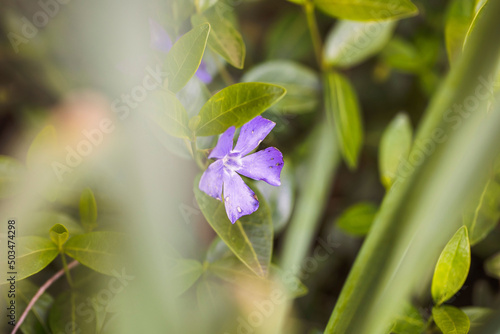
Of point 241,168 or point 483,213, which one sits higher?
point 241,168

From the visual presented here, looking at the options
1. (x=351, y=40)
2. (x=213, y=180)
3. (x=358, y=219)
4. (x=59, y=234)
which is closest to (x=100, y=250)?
(x=59, y=234)

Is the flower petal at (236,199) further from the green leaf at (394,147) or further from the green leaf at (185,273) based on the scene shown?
the green leaf at (394,147)

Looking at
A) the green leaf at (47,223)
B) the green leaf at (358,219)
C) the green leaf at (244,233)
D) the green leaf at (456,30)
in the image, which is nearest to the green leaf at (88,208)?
the green leaf at (47,223)

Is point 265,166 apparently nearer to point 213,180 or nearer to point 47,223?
point 213,180

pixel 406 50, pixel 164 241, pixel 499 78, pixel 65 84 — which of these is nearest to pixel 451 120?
pixel 499 78

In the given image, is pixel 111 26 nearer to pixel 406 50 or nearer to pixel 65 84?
pixel 65 84

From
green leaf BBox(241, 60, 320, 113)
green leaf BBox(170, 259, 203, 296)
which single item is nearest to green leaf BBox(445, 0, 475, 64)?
green leaf BBox(241, 60, 320, 113)

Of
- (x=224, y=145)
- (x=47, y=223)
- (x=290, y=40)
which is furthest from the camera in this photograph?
(x=290, y=40)
